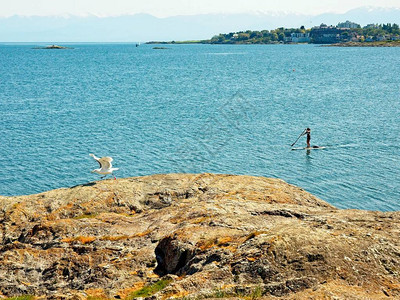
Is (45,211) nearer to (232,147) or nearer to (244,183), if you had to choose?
A: (244,183)

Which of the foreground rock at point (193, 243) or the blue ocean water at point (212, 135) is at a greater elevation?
the foreground rock at point (193, 243)

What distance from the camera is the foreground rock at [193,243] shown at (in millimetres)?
12008

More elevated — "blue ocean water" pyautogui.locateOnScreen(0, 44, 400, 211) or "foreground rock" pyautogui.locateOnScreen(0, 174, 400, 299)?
"foreground rock" pyautogui.locateOnScreen(0, 174, 400, 299)

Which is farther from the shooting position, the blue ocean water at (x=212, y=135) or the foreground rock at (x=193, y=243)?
the blue ocean water at (x=212, y=135)

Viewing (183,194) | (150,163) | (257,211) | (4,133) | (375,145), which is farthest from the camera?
(4,133)

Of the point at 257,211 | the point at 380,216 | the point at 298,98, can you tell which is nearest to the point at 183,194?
the point at 257,211

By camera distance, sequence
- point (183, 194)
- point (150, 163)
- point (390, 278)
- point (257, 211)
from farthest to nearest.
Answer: point (150, 163) → point (183, 194) → point (257, 211) → point (390, 278)

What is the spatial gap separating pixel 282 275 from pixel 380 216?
19.5ft

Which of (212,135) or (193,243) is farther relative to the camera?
(212,135)

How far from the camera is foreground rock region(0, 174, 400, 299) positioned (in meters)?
12.0

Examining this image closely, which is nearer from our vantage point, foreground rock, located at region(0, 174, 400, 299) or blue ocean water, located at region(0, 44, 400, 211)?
foreground rock, located at region(0, 174, 400, 299)

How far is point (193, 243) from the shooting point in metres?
14.8

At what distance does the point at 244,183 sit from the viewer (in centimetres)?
2195

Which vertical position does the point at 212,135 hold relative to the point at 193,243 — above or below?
below
